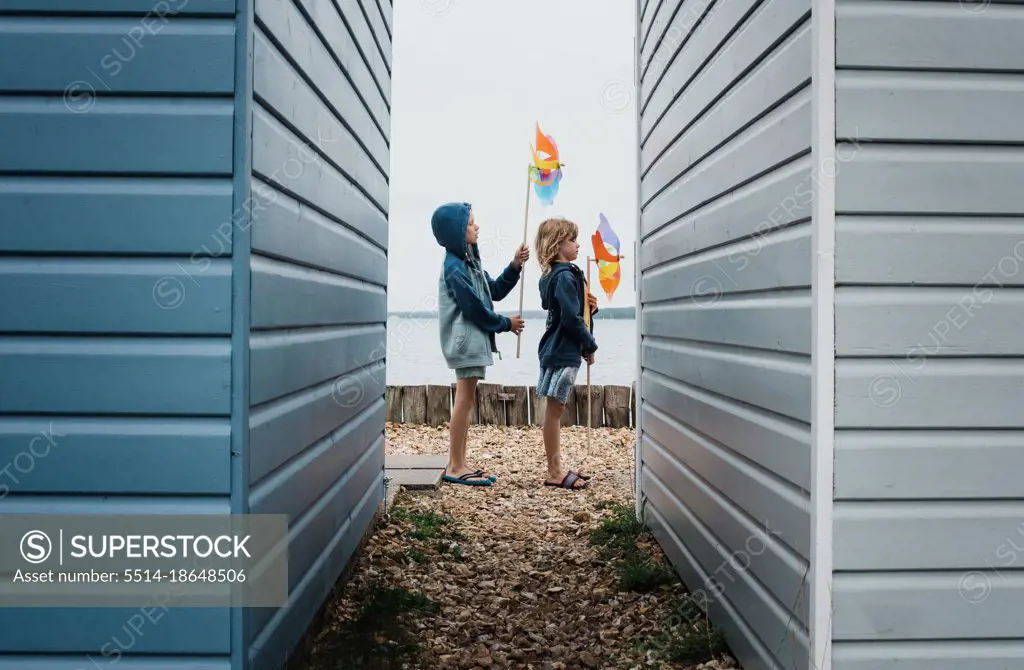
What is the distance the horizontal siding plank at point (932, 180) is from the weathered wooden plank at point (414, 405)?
6899mm

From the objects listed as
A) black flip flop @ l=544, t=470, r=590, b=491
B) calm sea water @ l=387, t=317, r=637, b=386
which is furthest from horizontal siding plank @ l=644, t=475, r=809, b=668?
calm sea water @ l=387, t=317, r=637, b=386

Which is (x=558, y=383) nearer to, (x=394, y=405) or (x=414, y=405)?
(x=414, y=405)

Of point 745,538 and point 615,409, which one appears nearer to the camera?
point 745,538

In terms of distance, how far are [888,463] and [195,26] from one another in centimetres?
213

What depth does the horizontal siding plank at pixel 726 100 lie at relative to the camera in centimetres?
228

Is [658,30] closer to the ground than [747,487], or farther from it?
farther from it

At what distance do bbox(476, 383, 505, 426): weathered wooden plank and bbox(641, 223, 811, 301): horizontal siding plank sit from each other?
473 centimetres

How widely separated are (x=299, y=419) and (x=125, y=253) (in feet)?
2.76

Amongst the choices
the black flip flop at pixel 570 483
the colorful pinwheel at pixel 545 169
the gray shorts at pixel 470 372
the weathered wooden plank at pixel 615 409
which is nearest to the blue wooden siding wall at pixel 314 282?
the gray shorts at pixel 470 372

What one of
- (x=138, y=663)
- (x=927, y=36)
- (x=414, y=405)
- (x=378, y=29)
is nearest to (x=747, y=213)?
(x=927, y=36)

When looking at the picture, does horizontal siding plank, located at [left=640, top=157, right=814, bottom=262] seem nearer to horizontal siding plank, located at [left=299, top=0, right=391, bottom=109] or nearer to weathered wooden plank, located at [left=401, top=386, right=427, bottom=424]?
horizontal siding plank, located at [left=299, top=0, right=391, bottom=109]

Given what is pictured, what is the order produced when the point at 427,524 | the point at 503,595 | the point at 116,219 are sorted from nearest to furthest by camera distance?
1. the point at 116,219
2. the point at 503,595
3. the point at 427,524

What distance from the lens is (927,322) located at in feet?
7.02

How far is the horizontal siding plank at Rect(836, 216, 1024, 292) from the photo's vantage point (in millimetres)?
2096
